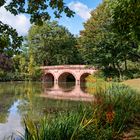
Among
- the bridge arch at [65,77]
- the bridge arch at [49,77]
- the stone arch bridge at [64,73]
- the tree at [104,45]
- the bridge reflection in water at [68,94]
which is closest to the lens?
the bridge reflection in water at [68,94]

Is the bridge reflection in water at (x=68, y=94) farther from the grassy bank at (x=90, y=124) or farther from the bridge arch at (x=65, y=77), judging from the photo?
the bridge arch at (x=65, y=77)

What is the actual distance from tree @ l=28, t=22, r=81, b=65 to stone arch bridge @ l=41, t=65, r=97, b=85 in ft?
10.7

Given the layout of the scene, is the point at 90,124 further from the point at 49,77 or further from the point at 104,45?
the point at 49,77

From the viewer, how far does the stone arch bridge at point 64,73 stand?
2534 inches

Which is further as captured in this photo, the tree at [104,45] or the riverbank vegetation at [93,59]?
the tree at [104,45]

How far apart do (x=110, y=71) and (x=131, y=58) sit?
3148 mm

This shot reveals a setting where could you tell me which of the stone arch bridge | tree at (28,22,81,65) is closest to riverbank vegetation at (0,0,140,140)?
tree at (28,22,81,65)

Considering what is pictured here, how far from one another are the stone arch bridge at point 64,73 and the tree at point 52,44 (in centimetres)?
327

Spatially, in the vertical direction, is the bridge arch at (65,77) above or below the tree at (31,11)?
above

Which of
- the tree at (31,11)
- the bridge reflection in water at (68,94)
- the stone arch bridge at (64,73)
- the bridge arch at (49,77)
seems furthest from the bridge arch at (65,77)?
the tree at (31,11)

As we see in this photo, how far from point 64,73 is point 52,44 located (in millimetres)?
6226

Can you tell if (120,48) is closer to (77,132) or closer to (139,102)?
(139,102)

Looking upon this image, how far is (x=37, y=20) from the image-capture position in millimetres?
5719

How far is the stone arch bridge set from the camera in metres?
64.4
